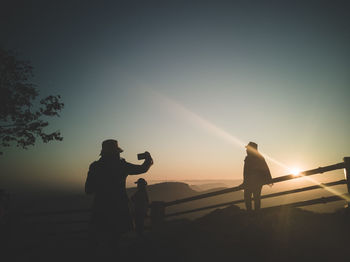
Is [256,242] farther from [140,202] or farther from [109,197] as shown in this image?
[140,202]

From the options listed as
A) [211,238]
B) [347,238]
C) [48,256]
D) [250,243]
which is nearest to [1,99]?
[48,256]

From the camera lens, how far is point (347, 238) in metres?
4.02

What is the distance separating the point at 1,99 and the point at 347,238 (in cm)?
1822

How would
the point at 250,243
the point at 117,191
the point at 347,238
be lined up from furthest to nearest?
the point at 250,243, the point at 347,238, the point at 117,191

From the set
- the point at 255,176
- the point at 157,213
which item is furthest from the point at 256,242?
the point at 157,213

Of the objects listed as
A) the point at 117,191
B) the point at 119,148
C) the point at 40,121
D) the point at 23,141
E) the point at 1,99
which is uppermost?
the point at 1,99

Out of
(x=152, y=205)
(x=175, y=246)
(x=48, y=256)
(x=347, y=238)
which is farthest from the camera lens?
(x=152, y=205)

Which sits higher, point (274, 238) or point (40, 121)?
point (40, 121)

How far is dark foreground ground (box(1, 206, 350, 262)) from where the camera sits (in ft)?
12.5

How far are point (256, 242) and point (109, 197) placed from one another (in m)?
3.16

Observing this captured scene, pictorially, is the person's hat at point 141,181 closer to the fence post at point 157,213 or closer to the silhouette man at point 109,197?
the fence post at point 157,213

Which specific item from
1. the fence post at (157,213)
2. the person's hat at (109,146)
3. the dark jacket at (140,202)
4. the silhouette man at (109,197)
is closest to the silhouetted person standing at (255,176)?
the fence post at (157,213)

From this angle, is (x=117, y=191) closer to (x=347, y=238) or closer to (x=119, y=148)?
(x=119, y=148)

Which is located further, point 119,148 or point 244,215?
point 244,215
